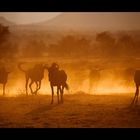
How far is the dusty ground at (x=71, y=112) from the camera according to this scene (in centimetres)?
570

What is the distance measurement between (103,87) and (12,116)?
1.44 meters

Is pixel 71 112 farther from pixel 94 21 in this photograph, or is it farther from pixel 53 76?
pixel 94 21

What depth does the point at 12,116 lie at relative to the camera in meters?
5.76

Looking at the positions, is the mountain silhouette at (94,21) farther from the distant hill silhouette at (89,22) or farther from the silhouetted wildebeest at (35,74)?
the silhouetted wildebeest at (35,74)

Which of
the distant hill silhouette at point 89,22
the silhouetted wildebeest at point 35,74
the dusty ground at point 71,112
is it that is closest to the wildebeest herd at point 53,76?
the silhouetted wildebeest at point 35,74

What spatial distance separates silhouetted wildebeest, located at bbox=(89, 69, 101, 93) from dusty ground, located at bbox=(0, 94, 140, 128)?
0.55ft

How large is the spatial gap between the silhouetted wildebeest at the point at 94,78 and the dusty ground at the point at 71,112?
167 mm

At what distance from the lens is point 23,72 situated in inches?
233

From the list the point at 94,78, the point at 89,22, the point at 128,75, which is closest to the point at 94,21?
the point at 89,22
